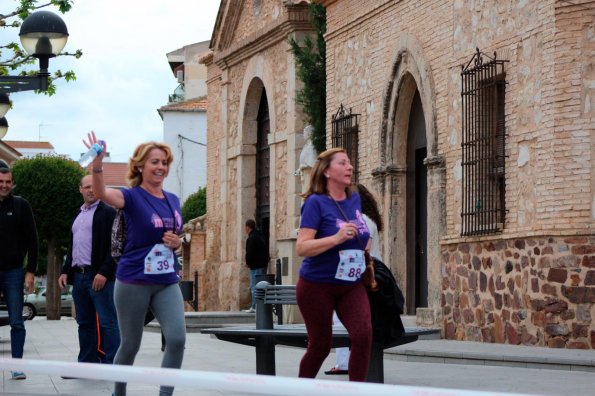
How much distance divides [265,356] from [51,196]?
3040 cm

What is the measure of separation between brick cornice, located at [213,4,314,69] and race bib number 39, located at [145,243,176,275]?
70.4ft

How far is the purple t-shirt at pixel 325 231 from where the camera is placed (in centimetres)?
930

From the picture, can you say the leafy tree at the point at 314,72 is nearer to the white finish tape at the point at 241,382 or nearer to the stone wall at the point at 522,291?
the stone wall at the point at 522,291

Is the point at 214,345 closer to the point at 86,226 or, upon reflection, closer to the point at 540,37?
the point at 540,37

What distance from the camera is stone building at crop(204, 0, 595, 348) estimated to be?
55.4ft

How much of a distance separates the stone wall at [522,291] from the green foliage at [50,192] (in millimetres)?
23122

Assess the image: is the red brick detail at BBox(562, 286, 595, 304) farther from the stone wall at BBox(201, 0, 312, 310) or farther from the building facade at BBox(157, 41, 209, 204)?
the building facade at BBox(157, 41, 209, 204)

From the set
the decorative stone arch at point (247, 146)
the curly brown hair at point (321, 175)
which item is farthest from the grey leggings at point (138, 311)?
the decorative stone arch at point (247, 146)

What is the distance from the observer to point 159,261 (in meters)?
8.88

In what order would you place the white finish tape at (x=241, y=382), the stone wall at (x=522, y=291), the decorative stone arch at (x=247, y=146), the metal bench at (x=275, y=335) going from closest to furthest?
the white finish tape at (x=241, y=382), the metal bench at (x=275, y=335), the stone wall at (x=522, y=291), the decorative stone arch at (x=247, y=146)

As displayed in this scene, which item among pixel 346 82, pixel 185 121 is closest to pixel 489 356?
pixel 346 82

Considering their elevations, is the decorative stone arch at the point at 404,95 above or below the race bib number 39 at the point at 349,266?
above

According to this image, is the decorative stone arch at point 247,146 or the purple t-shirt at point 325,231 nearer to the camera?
the purple t-shirt at point 325,231

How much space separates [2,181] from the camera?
12898 millimetres
